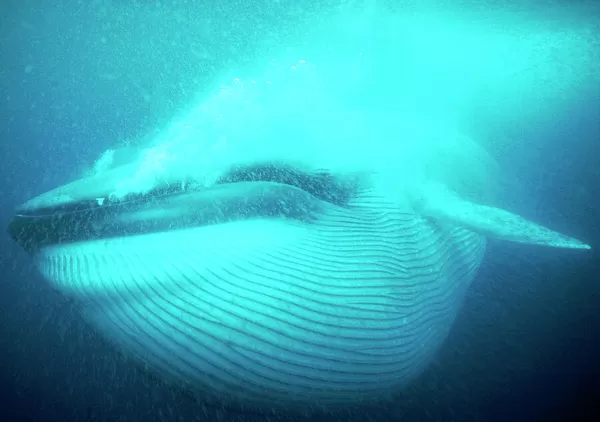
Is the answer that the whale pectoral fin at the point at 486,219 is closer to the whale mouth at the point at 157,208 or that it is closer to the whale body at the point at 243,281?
the whale body at the point at 243,281

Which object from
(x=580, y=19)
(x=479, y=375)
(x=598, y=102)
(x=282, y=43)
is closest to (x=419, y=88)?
(x=598, y=102)

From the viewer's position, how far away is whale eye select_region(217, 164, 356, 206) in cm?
301

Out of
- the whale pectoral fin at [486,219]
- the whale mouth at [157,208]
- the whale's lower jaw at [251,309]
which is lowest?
the whale's lower jaw at [251,309]

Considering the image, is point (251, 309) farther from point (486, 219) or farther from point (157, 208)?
point (486, 219)

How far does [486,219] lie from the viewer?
3262 millimetres

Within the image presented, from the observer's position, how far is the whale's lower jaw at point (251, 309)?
2090mm

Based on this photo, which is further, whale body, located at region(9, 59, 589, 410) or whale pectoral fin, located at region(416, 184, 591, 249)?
whale pectoral fin, located at region(416, 184, 591, 249)

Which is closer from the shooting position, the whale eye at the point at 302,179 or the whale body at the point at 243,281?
the whale body at the point at 243,281

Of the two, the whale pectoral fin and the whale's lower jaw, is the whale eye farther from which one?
the whale pectoral fin

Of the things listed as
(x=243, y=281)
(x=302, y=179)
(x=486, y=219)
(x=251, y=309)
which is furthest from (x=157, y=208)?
(x=486, y=219)

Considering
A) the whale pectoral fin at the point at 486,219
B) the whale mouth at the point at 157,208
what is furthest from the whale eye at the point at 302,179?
the whale pectoral fin at the point at 486,219

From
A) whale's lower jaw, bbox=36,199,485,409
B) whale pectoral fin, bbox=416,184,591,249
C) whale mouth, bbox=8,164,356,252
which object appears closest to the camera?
whale's lower jaw, bbox=36,199,485,409

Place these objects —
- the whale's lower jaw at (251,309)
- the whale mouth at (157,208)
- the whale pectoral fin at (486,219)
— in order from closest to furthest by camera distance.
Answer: the whale's lower jaw at (251,309) → the whale mouth at (157,208) → the whale pectoral fin at (486,219)

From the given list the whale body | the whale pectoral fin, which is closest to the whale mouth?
the whale body
